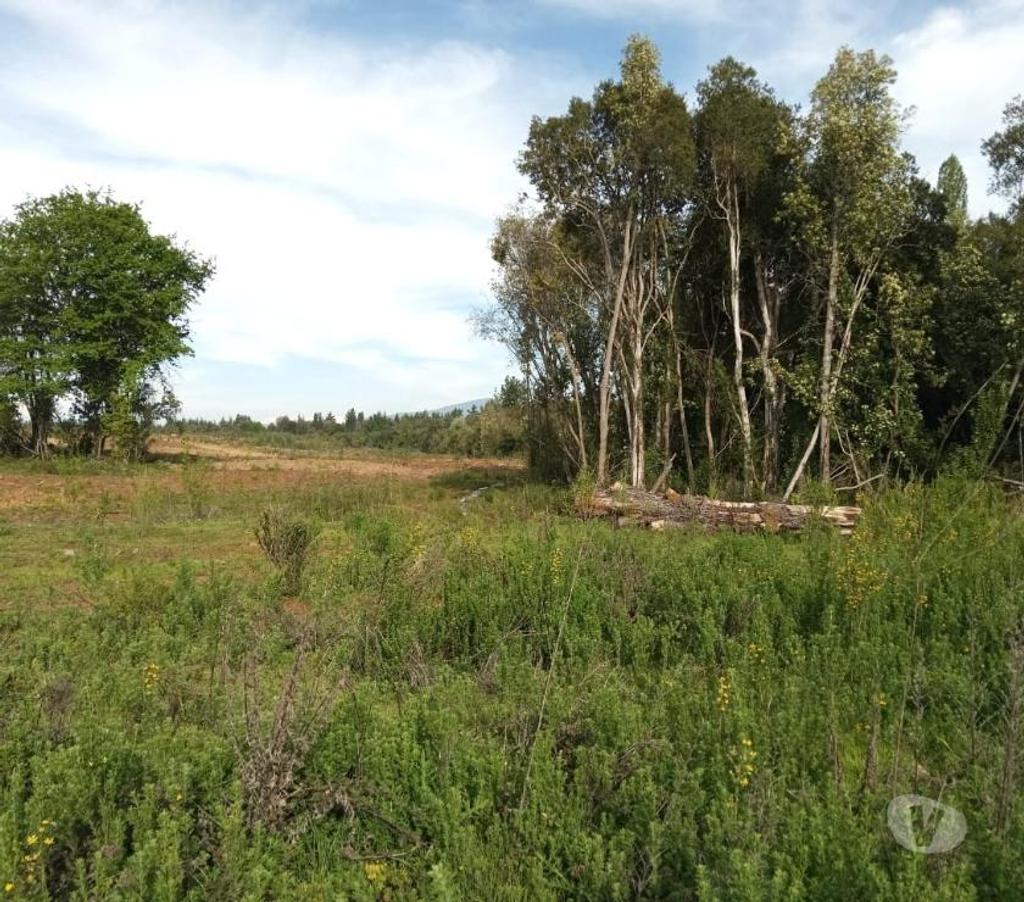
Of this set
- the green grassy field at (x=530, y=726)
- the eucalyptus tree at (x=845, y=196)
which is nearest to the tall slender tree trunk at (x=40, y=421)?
the green grassy field at (x=530, y=726)

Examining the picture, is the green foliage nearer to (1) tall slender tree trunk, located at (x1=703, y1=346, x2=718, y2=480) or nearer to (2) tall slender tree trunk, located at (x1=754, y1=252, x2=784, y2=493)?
(2) tall slender tree trunk, located at (x1=754, y1=252, x2=784, y2=493)

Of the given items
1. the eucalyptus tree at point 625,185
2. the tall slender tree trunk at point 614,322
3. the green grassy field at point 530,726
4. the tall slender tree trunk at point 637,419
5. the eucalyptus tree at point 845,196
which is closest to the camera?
the green grassy field at point 530,726

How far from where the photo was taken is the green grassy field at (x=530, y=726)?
8.42ft

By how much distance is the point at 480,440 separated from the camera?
153 feet

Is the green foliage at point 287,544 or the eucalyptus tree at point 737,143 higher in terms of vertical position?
the eucalyptus tree at point 737,143

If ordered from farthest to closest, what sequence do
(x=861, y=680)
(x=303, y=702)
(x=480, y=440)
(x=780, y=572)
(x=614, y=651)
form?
→ (x=480, y=440) < (x=780, y=572) < (x=614, y=651) < (x=861, y=680) < (x=303, y=702)

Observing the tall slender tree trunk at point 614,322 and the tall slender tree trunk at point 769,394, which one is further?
the tall slender tree trunk at point 614,322

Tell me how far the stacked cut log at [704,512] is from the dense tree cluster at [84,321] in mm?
21613

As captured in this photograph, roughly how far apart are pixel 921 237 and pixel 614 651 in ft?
46.5

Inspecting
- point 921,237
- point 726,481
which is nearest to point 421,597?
point 726,481

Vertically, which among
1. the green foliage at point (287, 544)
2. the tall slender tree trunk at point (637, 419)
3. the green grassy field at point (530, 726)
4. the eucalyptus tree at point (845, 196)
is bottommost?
the green grassy field at point (530, 726)

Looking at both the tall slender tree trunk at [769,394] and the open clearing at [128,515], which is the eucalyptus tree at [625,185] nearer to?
the tall slender tree trunk at [769,394]

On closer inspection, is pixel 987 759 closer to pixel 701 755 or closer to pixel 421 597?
pixel 701 755

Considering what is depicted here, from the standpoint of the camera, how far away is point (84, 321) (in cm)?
2638
